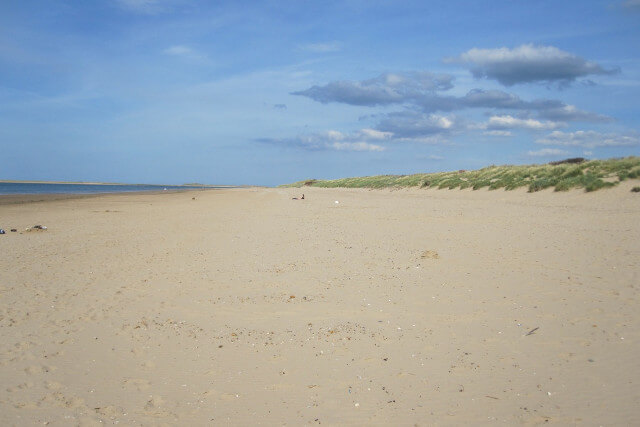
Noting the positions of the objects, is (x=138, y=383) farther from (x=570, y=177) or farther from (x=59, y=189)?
(x=59, y=189)

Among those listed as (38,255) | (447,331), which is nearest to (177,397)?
(447,331)

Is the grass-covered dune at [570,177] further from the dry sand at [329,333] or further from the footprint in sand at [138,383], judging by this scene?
the footprint in sand at [138,383]

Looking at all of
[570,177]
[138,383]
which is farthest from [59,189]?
[138,383]

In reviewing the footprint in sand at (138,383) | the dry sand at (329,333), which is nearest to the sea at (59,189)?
the dry sand at (329,333)

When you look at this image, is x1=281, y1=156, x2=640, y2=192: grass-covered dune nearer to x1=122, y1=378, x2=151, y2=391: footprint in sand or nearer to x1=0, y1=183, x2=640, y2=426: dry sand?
x1=0, y1=183, x2=640, y2=426: dry sand

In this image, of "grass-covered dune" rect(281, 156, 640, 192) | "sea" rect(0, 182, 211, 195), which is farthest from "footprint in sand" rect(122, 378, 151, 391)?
"sea" rect(0, 182, 211, 195)

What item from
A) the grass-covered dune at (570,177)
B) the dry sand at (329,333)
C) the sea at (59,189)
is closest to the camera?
the dry sand at (329,333)

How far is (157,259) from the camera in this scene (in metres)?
8.98

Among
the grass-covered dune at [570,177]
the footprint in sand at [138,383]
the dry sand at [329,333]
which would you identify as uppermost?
the grass-covered dune at [570,177]

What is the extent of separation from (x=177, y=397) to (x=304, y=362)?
1228mm

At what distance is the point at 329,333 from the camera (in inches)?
196

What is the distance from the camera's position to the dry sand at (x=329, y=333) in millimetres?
3574

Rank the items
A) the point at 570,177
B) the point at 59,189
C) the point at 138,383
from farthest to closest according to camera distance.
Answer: the point at 59,189 → the point at 570,177 → the point at 138,383

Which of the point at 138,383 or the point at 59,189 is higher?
the point at 59,189
